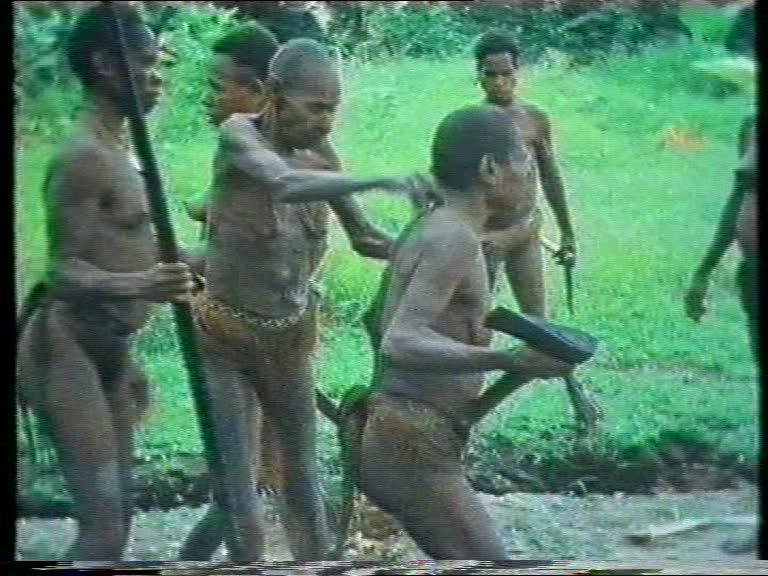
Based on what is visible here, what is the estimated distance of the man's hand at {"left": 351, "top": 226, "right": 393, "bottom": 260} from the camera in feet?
14.8

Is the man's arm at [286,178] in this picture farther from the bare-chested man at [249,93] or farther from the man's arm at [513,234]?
the man's arm at [513,234]

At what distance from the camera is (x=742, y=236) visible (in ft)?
15.0

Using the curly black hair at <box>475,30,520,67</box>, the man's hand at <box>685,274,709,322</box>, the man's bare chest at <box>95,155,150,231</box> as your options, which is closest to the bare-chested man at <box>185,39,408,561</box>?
the man's bare chest at <box>95,155,150,231</box>

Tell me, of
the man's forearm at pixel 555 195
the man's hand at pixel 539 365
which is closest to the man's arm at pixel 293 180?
the man's forearm at pixel 555 195

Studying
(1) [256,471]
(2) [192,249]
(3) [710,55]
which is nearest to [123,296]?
(2) [192,249]

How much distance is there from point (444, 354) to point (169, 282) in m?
0.85

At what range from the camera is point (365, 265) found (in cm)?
454

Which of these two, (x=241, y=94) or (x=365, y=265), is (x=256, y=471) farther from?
(x=241, y=94)

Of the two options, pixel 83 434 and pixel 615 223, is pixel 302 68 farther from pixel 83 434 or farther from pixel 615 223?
pixel 83 434

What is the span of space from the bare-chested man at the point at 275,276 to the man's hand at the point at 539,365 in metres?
0.63

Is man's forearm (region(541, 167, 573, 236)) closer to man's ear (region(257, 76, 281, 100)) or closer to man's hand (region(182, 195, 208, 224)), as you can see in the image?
man's ear (region(257, 76, 281, 100))

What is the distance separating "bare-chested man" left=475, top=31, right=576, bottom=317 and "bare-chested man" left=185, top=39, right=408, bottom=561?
1.20 ft

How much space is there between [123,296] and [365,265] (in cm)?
74

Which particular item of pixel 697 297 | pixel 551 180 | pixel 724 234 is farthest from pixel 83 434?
pixel 724 234
